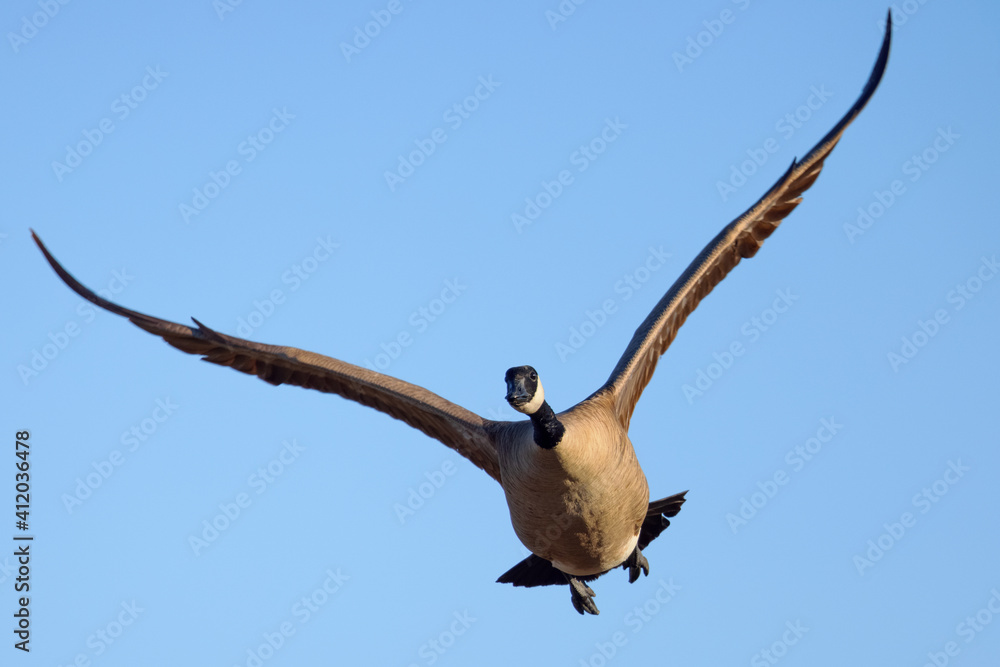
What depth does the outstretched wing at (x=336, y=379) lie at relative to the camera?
12.0m

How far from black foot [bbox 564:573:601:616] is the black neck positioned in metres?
3.22

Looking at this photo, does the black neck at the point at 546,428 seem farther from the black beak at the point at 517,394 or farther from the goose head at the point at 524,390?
the black beak at the point at 517,394

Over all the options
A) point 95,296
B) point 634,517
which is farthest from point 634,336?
point 95,296

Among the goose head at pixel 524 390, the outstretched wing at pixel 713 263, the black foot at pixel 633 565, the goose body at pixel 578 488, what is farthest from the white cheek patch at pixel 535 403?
the black foot at pixel 633 565

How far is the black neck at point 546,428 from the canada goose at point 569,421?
0.01m

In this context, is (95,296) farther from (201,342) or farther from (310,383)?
(310,383)

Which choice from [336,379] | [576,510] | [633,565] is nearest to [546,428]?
[576,510]

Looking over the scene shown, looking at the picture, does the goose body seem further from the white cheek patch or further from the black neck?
the white cheek patch

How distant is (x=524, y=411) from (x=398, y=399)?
10.4 feet

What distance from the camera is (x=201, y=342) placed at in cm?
1255

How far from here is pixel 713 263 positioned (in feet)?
41.1

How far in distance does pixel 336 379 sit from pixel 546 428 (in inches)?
145

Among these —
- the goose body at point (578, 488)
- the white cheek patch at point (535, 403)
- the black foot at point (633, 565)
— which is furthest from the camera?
the black foot at point (633, 565)

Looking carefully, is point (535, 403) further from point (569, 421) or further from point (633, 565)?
point (633, 565)
